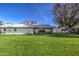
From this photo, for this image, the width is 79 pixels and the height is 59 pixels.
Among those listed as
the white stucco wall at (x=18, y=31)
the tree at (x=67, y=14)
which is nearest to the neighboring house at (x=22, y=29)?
the white stucco wall at (x=18, y=31)

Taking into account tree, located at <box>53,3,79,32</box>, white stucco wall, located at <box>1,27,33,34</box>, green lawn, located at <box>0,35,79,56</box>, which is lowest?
green lawn, located at <box>0,35,79,56</box>

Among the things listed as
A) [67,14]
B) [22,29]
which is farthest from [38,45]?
[67,14]

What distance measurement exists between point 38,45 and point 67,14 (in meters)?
0.45

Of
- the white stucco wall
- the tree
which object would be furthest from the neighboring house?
the tree

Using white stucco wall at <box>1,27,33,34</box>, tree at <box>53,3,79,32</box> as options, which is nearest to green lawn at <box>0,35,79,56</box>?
white stucco wall at <box>1,27,33,34</box>

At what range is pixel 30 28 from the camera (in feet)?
10.2

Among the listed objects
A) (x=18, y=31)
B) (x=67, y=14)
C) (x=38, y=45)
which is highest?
(x=67, y=14)

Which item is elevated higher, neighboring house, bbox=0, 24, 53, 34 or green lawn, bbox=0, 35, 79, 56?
neighboring house, bbox=0, 24, 53, 34

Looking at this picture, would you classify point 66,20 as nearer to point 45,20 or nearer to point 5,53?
point 45,20

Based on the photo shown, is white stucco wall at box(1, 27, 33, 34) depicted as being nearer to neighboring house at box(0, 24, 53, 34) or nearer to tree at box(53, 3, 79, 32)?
neighboring house at box(0, 24, 53, 34)

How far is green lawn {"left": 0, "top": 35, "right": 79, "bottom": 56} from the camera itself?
120 inches

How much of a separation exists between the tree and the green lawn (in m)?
0.16

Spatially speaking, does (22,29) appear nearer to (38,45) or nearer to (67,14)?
(38,45)

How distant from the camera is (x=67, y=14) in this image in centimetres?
309
